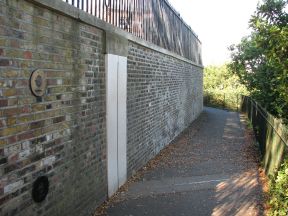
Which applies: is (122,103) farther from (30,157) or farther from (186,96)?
(186,96)

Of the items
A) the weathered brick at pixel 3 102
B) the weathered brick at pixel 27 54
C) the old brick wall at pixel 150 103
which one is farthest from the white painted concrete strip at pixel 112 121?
the weathered brick at pixel 3 102

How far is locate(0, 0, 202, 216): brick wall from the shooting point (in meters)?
3.88

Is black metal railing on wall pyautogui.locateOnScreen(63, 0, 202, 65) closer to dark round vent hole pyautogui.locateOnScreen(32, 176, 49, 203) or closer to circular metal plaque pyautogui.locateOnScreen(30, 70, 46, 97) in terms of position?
circular metal plaque pyautogui.locateOnScreen(30, 70, 46, 97)

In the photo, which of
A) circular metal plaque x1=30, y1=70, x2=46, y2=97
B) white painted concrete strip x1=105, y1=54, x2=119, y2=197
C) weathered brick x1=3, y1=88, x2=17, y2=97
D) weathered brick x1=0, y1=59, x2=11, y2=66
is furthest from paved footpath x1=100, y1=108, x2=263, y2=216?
weathered brick x1=0, y1=59, x2=11, y2=66

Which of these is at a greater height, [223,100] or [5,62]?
[5,62]

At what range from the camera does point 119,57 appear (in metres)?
7.64

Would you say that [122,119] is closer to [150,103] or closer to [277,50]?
[150,103]

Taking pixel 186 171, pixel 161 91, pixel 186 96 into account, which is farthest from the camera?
pixel 186 96

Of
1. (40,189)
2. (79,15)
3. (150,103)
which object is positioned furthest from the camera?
(150,103)

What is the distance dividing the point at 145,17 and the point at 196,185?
4835 millimetres

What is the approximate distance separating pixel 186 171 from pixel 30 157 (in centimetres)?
587

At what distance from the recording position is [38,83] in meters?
4.42

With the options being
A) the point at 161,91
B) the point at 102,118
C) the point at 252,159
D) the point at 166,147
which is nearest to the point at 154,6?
the point at 161,91

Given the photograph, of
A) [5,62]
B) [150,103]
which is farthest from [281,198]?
[150,103]
